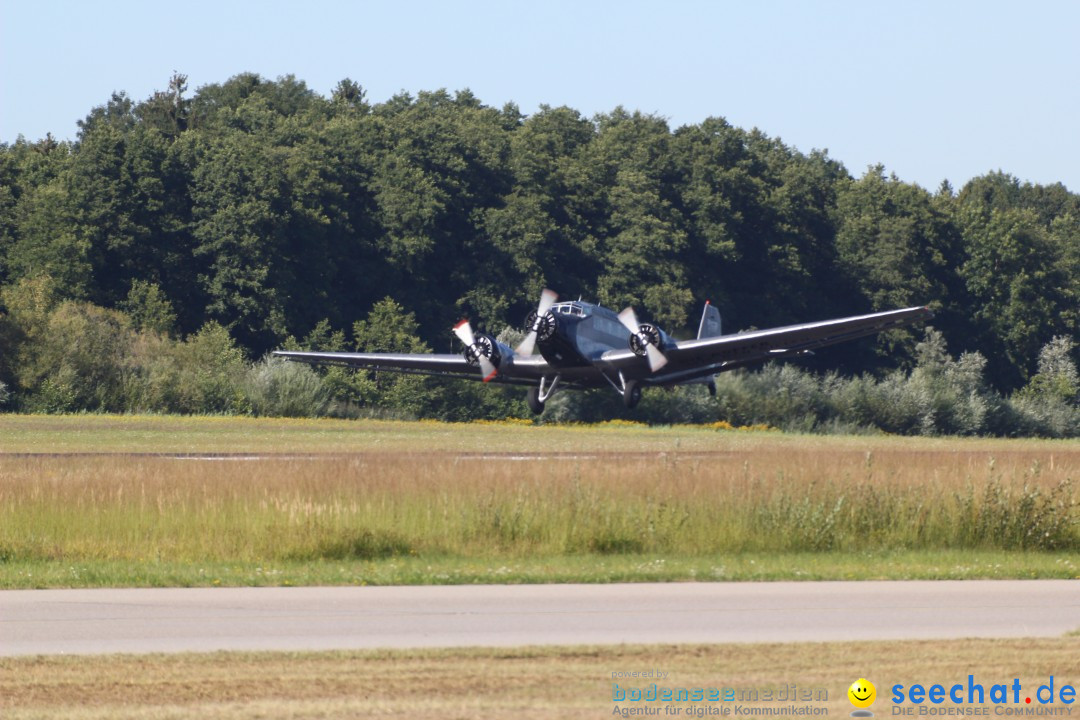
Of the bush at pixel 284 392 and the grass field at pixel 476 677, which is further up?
the grass field at pixel 476 677

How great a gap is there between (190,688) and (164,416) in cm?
4633

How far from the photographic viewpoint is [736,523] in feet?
68.6

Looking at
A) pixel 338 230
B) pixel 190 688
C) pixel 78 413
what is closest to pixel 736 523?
pixel 190 688

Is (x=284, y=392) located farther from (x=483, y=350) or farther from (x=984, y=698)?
(x=984, y=698)

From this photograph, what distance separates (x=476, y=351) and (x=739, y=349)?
912cm

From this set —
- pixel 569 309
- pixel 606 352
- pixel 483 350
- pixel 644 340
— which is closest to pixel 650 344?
pixel 644 340

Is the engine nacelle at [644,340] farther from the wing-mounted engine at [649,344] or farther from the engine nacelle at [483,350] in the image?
the engine nacelle at [483,350]

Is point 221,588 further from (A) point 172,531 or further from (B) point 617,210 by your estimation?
(B) point 617,210

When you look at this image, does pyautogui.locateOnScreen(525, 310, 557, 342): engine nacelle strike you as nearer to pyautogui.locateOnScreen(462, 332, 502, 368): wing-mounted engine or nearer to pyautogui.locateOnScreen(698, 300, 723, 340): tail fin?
pyautogui.locateOnScreen(462, 332, 502, 368): wing-mounted engine

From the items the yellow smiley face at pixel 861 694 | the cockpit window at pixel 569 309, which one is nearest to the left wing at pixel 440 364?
the cockpit window at pixel 569 309

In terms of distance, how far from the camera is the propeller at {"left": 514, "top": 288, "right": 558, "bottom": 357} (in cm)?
4675

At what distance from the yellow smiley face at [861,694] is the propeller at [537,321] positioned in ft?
119

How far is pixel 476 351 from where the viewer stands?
48656 mm

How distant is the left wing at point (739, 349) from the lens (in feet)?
148
